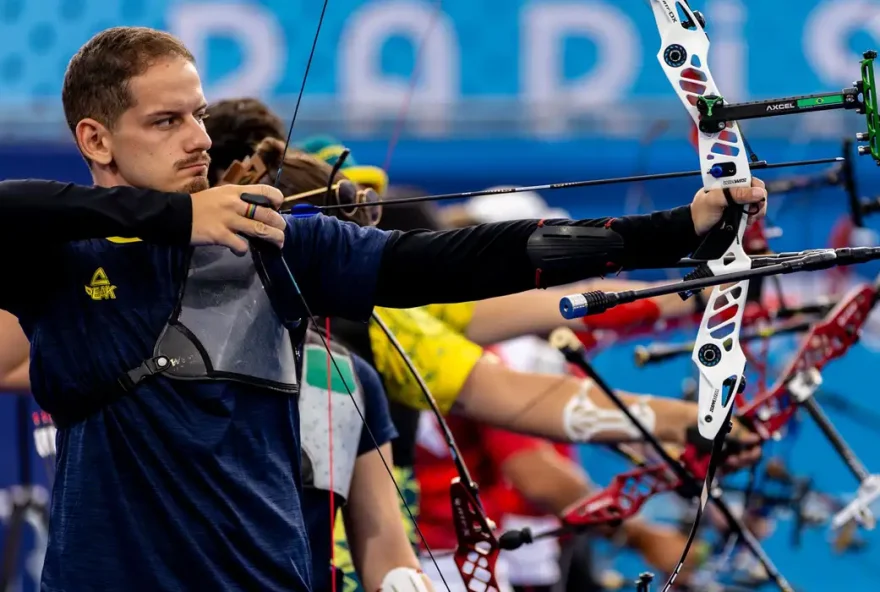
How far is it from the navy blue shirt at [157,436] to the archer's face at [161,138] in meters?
0.11

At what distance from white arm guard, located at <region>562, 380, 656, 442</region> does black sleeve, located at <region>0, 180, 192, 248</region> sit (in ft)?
5.07

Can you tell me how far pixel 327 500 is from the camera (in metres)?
2.44

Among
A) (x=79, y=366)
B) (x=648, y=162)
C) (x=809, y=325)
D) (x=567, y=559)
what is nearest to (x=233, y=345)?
(x=79, y=366)

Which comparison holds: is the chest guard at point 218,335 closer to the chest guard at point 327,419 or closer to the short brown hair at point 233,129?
the chest guard at point 327,419

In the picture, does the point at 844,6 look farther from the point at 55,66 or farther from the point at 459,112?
the point at 55,66

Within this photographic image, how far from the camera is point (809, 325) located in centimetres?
380

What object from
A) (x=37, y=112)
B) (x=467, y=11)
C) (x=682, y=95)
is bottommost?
(x=682, y=95)

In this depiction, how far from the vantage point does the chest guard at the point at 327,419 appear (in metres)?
2.43

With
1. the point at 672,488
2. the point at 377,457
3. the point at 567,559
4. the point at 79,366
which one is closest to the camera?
the point at 79,366

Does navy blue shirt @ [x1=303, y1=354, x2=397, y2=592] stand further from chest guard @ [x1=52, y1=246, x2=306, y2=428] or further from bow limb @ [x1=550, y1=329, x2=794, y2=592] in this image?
bow limb @ [x1=550, y1=329, x2=794, y2=592]

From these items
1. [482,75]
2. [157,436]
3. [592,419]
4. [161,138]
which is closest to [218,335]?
[157,436]

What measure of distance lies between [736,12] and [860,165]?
97 cm

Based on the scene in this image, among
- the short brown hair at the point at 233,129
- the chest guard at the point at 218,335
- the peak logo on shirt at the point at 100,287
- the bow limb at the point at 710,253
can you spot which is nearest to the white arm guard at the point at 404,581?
the chest guard at the point at 218,335

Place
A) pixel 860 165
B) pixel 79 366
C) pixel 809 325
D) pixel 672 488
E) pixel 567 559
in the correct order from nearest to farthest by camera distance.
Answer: pixel 79 366 → pixel 672 488 → pixel 809 325 → pixel 567 559 → pixel 860 165
